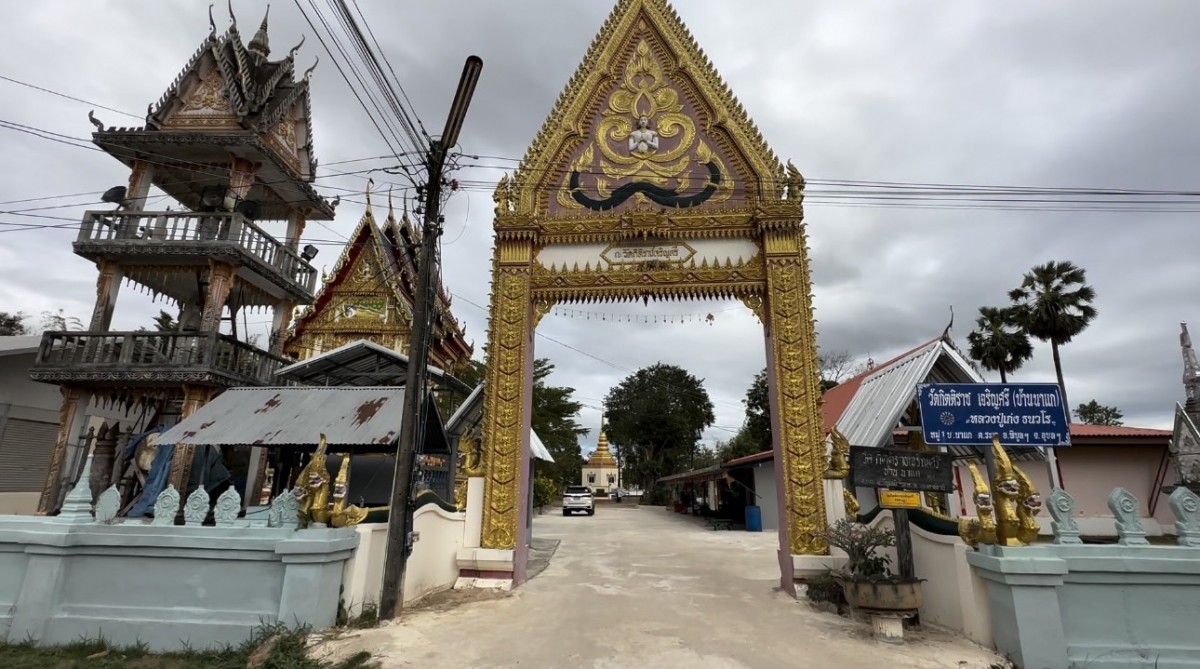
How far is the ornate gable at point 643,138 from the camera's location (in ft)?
35.0

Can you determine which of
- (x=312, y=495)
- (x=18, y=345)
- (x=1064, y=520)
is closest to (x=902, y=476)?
(x=1064, y=520)

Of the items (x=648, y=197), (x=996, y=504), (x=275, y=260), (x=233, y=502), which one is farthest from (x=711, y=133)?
(x=275, y=260)

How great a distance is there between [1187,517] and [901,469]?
2.61 metres

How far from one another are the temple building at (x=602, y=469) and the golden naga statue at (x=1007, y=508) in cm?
5747

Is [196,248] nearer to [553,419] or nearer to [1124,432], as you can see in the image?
[553,419]

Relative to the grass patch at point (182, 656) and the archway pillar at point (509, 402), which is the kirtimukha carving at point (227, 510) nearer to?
the grass patch at point (182, 656)

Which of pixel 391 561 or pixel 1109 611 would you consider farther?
pixel 391 561

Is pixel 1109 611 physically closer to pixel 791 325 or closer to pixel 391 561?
pixel 791 325

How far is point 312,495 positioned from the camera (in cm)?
656

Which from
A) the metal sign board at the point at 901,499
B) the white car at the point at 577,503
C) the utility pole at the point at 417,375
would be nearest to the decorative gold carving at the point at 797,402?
the metal sign board at the point at 901,499

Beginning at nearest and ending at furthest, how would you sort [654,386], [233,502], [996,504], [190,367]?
[996,504] < [233,502] < [190,367] < [654,386]

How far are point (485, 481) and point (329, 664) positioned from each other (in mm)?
4411

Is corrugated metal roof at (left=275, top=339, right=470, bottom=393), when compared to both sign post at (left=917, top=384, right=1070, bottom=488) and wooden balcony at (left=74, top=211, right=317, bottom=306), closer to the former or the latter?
wooden balcony at (left=74, top=211, right=317, bottom=306)

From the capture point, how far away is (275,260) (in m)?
15.7
